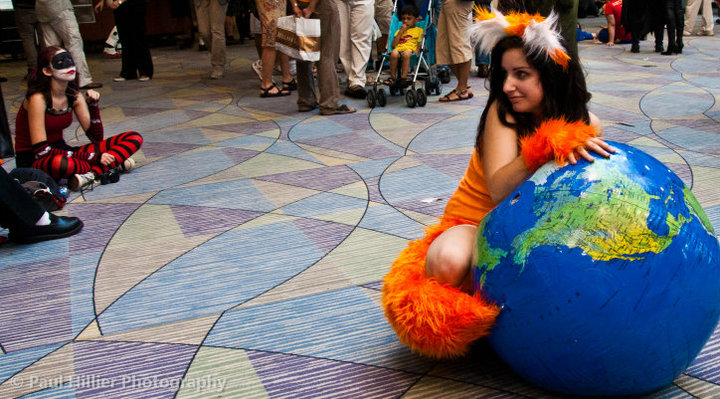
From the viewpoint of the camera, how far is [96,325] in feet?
9.87

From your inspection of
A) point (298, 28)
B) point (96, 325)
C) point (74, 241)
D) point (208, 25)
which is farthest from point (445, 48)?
point (96, 325)

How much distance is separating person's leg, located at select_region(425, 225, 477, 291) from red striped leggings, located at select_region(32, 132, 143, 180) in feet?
11.6

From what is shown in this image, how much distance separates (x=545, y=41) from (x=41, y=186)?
11.7 feet

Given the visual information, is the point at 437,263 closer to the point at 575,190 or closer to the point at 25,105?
the point at 575,190

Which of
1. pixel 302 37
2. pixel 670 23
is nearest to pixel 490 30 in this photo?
pixel 302 37

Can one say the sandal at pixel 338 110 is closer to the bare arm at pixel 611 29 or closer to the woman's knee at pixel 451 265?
the woman's knee at pixel 451 265

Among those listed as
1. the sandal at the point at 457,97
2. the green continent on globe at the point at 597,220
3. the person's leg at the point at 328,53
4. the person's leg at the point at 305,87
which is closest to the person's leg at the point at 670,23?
the sandal at the point at 457,97

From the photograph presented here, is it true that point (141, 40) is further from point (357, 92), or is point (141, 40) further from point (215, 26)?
point (357, 92)

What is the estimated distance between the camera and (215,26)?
32.1 ft

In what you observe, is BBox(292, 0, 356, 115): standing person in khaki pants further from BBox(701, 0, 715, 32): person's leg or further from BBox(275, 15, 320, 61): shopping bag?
BBox(701, 0, 715, 32): person's leg

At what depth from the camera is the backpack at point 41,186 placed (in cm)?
450

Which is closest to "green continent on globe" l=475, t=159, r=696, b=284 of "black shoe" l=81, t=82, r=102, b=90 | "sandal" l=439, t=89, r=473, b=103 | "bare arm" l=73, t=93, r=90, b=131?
"bare arm" l=73, t=93, r=90, b=131

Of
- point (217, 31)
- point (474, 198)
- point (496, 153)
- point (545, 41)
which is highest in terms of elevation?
point (217, 31)

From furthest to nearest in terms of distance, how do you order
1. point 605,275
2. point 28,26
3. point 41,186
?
point 28,26
point 41,186
point 605,275
